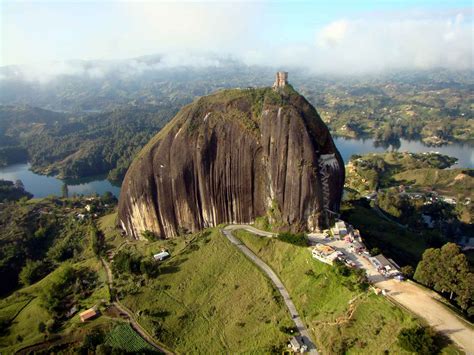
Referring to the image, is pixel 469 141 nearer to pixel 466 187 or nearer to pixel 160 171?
pixel 466 187

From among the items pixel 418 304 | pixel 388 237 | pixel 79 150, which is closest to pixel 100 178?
pixel 79 150

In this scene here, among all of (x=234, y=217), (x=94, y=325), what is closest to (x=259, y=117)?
(x=234, y=217)

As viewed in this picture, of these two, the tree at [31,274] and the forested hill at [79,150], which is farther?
the forested hill at [79,150]

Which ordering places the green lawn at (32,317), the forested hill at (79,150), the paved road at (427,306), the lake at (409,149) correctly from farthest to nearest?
the forested hill at (79,150)
the lake at (409,149)
the green lawn at (32,317)
the paved road at (427,306)

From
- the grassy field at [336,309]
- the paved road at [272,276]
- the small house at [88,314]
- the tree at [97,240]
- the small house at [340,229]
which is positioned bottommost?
the tree at [97,240]

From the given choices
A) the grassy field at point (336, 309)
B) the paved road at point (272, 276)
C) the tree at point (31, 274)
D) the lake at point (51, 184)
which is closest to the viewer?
the grassy field at point (336, 309)

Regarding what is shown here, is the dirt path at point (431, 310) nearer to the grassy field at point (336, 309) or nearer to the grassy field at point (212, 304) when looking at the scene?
the grassy field at point (336, 309)

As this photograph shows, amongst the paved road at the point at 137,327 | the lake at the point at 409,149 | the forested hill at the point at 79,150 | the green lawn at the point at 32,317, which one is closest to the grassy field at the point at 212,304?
the paved road at the point at 137,327
